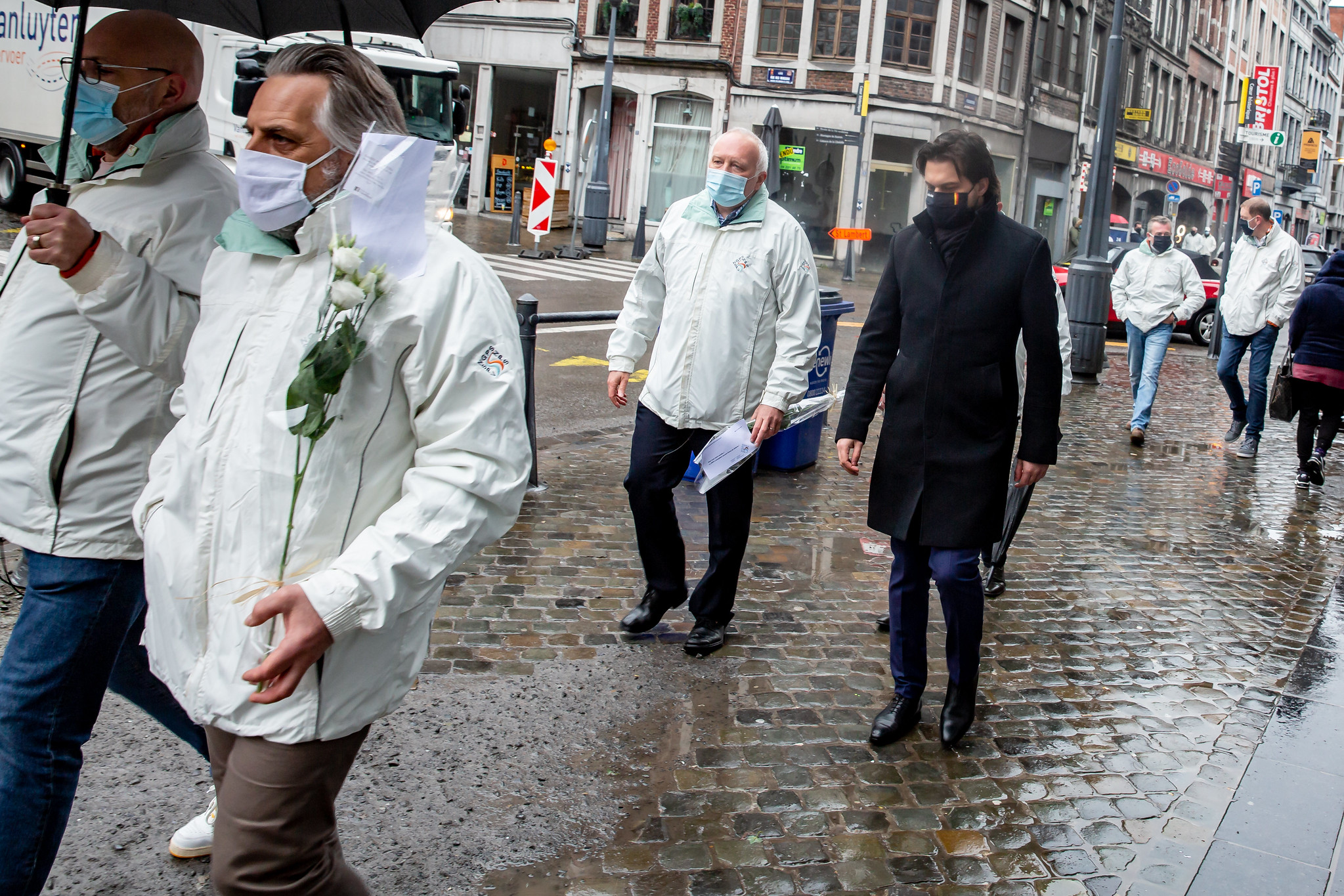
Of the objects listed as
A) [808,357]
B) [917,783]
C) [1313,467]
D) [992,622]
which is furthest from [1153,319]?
[917,783]

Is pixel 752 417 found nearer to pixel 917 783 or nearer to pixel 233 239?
pixel 917 783

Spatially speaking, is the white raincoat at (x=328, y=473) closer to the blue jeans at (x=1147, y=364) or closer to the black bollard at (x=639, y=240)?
the blue jeans at (x=1147, y=364)

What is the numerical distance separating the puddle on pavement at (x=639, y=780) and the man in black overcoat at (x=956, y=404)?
60 cm

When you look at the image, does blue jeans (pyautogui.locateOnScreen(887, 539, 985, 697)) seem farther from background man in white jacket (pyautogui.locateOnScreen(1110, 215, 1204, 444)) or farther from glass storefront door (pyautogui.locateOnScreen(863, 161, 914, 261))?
glass storefront door (pyautogui.locateOnScreen(863, 161, 914, 261))

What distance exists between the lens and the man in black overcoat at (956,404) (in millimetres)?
3789

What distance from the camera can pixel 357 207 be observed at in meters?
1.93

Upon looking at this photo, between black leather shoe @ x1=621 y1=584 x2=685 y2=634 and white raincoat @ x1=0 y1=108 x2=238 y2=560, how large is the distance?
2.52m

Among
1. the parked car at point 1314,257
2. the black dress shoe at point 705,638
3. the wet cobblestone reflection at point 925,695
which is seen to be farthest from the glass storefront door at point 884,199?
the black dress shoe at point 705,638

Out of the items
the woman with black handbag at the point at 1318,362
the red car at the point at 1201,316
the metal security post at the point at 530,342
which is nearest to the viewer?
the metal security post at the point at 530,342

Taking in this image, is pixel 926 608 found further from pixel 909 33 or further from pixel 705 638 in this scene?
pixel 909 33

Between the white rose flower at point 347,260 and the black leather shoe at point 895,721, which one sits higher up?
the white rose flower at point 347,260

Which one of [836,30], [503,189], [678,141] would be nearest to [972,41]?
[836,30]

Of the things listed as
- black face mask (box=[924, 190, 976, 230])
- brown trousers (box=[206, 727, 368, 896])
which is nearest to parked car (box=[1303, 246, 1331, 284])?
black face mask (box=[924, 190, 976, 230])

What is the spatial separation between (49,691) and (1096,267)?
43.3ft
